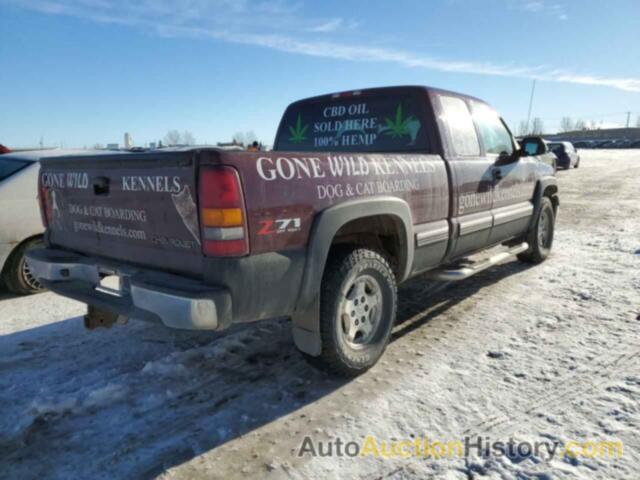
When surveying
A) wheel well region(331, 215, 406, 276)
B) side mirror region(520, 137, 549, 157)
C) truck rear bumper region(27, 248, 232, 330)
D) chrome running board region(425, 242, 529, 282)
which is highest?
side mirror region(520, 137, 549, 157)

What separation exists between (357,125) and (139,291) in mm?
2647

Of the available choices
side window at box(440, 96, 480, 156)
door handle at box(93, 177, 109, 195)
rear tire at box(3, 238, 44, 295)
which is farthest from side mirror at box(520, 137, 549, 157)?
rear tire at box(3, 238, 44, 295)

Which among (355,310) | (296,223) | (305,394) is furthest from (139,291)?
(355,310)

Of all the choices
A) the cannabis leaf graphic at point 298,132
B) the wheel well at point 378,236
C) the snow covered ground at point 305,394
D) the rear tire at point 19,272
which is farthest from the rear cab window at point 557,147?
the rear tire at point 19,272

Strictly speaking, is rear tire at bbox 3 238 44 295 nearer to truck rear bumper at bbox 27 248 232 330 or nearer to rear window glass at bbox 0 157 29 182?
rear window glass at bbox 0 157 29 182

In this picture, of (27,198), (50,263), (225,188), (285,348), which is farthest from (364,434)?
(27,198)

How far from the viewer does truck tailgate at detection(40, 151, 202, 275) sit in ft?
8.18

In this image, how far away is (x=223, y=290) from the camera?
2402 mm

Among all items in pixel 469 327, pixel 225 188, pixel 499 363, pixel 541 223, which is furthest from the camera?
pixel 541 223

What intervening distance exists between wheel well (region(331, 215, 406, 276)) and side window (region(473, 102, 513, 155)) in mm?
1748

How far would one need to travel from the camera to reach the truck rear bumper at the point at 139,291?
236 centimetres

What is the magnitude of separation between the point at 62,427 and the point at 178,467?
82cm

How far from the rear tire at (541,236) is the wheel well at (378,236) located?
303cm

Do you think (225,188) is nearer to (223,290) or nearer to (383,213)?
(223,290)
